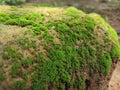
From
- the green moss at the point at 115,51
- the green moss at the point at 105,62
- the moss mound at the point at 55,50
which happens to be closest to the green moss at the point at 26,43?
the moss mound at the point at 55,50

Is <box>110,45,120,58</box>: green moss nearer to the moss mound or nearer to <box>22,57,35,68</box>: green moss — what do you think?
the moss mound

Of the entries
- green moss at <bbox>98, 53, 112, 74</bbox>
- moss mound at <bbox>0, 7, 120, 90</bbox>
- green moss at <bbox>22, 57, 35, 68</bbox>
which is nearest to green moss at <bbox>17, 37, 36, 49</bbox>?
moss mound at <bbox>0, 7, 120, 90</bbox>

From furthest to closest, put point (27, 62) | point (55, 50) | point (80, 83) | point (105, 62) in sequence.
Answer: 1. point (105, 62)
2. point (80, 83)
3. point (55, 50)
4. point (27, 62)

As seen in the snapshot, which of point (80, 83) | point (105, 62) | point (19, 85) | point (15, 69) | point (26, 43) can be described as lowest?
point (80, 83)

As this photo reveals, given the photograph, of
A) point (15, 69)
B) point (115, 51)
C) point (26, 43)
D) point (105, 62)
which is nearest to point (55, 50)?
point (26, 43)

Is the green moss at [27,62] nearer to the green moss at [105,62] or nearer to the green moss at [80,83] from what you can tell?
the green moss at [80,83]

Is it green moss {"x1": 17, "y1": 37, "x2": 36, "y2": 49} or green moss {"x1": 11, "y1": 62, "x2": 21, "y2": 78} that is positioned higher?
green moss {"x1": 17, "y1": 37, "x2": 36, "y2": 49}

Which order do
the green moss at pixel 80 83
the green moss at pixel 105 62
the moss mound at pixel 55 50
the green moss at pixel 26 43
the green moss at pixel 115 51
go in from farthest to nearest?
the green moss at pixel 115 51, the green moss at pixel 105 62, the green moss at pixel 80 83, the green moss at pixel 26 43, the moss mound at pixel 55 50

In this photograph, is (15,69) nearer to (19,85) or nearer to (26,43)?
(19,85)

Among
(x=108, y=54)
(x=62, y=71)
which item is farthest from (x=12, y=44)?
A: (x=108, y=54)
